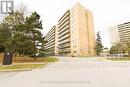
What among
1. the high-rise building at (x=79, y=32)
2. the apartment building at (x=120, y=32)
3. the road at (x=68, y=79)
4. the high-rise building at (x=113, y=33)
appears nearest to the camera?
the road at (x=68, y=79)

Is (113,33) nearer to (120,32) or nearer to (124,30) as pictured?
(120,32)

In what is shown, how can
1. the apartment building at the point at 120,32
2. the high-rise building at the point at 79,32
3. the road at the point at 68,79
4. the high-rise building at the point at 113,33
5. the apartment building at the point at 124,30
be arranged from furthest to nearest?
the high-rise building at the point at 113,33 < the apartment building at the point at 120,32 < the apartment building at the point at 124,30 < the high-rise building at the point at 79,32 < the road at the point at 68,79

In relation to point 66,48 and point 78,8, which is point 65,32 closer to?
point 66,48

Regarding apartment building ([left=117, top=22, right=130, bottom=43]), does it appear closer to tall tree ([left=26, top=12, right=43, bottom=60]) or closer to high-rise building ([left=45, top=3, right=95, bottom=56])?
high-rise building ([left=45, top=3, right=95, bottom=56])

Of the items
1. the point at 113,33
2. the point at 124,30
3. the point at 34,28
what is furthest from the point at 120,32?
the point at 34,28

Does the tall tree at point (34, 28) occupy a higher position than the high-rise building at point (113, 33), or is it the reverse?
the high-rise building at point (113, 33)

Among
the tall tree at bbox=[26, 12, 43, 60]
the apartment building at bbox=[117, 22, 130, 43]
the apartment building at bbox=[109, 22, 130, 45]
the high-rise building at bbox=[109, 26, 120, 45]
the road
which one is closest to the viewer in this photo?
the road

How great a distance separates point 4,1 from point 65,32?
77.7m

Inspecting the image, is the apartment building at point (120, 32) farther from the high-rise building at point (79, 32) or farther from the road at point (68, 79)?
the road at point (68, 79)

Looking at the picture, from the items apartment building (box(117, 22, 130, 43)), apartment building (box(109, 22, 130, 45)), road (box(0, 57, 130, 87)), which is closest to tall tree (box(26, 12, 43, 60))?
road (box(0, 57, 130, 87))

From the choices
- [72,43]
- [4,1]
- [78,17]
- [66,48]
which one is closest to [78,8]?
[78,17]

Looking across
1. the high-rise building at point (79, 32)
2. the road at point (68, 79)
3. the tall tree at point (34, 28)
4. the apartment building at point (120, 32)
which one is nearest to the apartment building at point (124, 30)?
the apartment building at point (120, 32)

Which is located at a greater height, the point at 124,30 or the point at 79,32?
the point at 124,30

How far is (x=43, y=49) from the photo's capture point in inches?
1435
